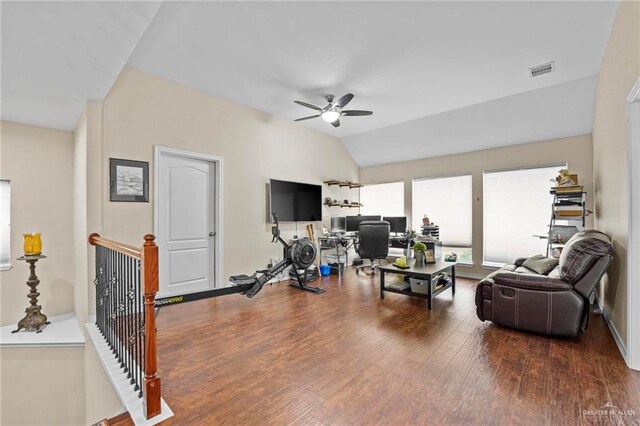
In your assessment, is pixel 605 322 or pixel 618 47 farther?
pixel 605 322

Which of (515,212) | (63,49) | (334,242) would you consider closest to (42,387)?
(63,49)

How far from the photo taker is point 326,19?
8.71 feet

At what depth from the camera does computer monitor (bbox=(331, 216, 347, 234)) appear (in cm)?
621

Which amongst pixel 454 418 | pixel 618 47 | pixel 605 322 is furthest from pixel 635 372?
pixel 618 47

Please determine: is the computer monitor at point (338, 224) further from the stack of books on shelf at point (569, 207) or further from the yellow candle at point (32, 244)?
the yellow candle at point (32, 244)

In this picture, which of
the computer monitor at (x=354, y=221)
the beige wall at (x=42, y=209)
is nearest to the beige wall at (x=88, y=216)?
the beige wall at (x=42, y=209)

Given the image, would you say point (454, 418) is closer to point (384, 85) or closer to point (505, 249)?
point (384, 85)

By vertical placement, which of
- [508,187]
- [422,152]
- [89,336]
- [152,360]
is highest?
[422,152]

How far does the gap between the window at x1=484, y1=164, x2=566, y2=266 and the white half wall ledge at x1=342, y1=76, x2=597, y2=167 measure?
2.03ft

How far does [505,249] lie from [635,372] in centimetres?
324

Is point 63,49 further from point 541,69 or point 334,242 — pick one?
point 541,69

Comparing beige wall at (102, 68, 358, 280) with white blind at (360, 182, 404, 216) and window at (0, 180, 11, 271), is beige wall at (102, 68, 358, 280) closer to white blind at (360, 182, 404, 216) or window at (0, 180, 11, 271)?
window at (0, 180, 11, 271)

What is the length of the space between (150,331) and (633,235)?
357 centimetres

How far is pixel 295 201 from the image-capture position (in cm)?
543
